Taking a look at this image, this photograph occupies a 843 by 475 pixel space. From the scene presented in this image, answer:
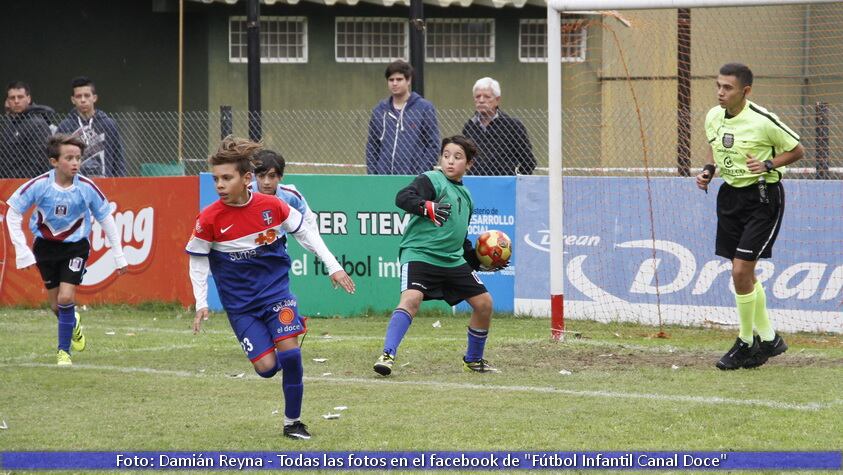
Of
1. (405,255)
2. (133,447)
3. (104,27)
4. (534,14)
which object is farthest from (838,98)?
(104,27)

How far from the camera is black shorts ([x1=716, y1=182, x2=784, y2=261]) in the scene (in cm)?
970

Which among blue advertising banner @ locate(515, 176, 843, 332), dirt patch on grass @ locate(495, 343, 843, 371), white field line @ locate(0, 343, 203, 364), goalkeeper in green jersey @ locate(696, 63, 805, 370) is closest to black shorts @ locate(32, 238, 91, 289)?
white field line @ locate(0, 343, 203, 364)

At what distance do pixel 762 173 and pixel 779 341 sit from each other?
1341 millimetres

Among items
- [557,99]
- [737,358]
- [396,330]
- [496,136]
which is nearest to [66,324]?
[396,330]

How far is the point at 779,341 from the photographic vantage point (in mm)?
10094

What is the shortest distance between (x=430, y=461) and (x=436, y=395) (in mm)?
2026

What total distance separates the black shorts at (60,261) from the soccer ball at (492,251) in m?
3.44

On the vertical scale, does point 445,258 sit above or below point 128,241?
above

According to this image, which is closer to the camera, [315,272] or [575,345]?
[575,345]

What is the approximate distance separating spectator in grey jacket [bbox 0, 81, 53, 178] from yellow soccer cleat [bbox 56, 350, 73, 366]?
5.05m

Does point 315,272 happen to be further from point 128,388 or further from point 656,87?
point 128,388

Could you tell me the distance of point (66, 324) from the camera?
35.7ft

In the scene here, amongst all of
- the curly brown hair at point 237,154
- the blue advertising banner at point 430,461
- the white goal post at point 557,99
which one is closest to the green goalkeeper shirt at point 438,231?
the white goal post at point 557,99

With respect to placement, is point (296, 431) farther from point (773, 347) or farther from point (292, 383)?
point (773, 347)
